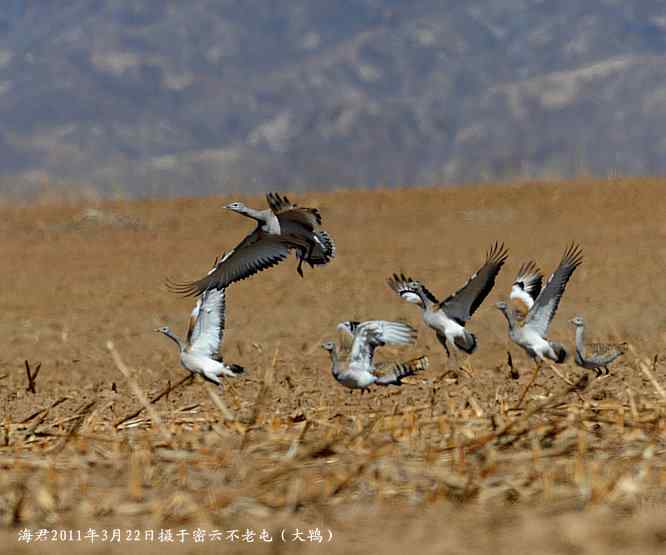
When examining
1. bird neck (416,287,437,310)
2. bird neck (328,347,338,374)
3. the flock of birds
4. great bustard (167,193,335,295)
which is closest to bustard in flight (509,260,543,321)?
the flock of birds

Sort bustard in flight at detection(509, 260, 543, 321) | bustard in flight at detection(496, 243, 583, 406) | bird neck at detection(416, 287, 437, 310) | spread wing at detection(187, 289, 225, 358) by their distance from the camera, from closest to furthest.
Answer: bustard in flight at detection(496, 243, 583, 406) → spread wing at detection(187, 289, 225, 358) → bird neck at detection(416, 287, 437, 310) → bustard in flight at detection(509, 260, 543, 321)

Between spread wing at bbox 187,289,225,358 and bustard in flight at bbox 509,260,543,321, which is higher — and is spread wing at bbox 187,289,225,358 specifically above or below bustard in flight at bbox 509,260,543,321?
below

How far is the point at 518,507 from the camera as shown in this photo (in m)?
3.16

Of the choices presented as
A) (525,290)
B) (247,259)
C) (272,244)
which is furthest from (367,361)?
(525,290)

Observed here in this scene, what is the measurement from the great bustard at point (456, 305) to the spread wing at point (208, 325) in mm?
1284

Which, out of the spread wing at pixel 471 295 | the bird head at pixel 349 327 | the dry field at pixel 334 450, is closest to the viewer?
the dry field at pixel 334 450

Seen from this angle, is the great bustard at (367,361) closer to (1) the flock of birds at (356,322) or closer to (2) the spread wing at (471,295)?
(1) the flock of birds at (356,322)

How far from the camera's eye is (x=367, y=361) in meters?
7.59

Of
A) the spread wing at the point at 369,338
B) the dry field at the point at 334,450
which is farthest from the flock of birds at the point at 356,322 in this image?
the dry field at the point at 334,450

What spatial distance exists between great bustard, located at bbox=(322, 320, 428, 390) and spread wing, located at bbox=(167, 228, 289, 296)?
1.00 meters

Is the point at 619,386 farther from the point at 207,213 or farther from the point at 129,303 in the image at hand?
the point at 207,213

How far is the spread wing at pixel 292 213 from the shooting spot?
28.5ft

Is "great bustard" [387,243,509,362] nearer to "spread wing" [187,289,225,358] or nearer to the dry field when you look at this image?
the dry field

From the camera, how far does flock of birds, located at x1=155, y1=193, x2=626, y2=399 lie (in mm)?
7746
